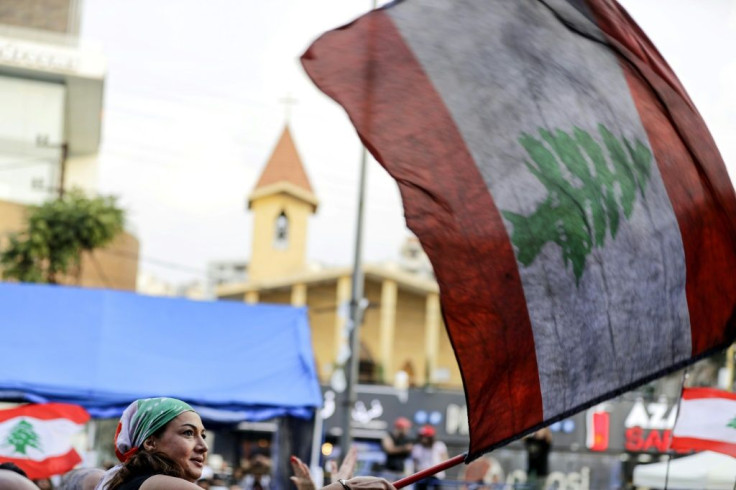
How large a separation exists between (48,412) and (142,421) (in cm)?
868

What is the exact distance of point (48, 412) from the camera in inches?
495

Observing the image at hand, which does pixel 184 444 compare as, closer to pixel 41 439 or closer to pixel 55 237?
pixel 41 439

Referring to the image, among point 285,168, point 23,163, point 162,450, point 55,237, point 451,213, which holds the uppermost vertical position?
point 285,168

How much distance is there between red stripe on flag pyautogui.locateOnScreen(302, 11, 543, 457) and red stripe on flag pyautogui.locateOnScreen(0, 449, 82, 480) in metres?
7.45

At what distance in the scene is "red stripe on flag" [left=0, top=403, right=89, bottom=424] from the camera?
12.1m

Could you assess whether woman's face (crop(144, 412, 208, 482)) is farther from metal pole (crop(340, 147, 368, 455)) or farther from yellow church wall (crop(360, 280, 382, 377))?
yellow church wall (crop(360, 280, 382, 377))

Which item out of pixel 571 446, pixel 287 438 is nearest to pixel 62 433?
pixel 287 438

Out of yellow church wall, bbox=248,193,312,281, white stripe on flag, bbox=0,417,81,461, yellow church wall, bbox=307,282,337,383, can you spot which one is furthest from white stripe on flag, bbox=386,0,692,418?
yellow church wall, bbox=248,193,312,281

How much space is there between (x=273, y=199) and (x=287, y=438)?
4464cm

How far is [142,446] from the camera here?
13.8 ft

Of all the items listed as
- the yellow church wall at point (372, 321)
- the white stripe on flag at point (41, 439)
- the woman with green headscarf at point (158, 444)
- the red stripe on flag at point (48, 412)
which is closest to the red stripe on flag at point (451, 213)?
the woman with green headscarf at point (158, 444)

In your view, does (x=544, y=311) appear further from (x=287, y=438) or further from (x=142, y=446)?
(x=287, y=438)

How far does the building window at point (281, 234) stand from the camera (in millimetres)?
58656

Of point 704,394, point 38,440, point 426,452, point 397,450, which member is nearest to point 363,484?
point 704,394
